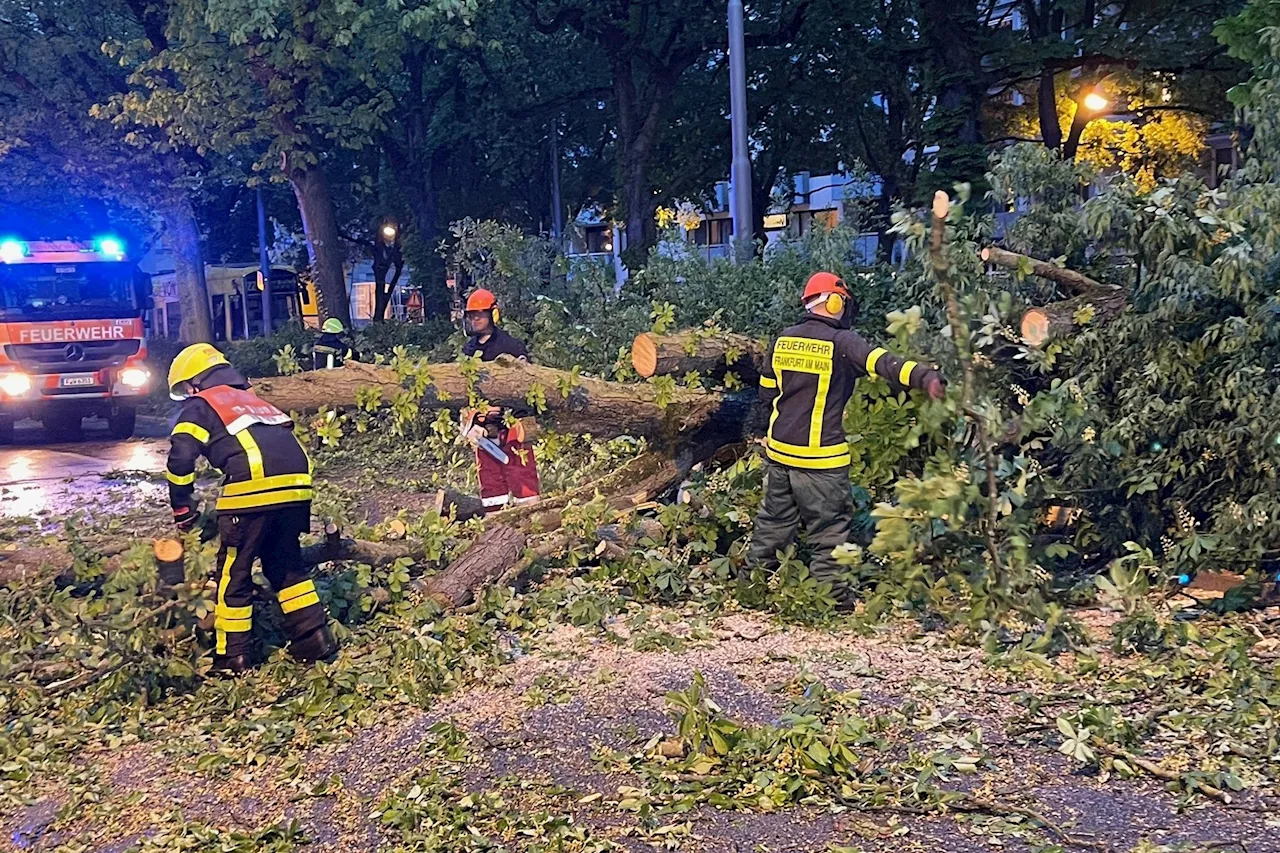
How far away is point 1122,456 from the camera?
6.08 metres

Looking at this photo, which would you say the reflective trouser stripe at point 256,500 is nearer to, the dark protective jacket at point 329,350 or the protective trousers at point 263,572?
the protective trousers at point 263,572

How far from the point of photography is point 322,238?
57.8 feet

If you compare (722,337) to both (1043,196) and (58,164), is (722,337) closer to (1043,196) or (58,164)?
(1043,196)

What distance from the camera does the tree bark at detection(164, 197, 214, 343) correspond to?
73.8 feet

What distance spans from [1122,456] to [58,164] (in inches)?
787

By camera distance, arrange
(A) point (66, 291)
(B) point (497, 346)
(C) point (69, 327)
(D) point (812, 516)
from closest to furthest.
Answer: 1. (D) point (812, 516)
2. (B) point (497, 346)
3. (C) point (69, 327)
4. (A) point (66, 291)

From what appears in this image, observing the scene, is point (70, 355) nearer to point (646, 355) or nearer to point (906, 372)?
point (646, 355)

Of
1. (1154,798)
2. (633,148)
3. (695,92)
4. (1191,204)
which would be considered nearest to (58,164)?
(633,148)

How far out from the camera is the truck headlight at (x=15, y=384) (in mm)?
14391

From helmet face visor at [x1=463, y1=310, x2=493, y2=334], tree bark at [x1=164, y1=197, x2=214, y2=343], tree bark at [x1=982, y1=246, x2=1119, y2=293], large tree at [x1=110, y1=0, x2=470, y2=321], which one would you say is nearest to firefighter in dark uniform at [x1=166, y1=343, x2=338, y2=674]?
helmet face visor at [x1=463, y1=310, x2=493, y2=334]

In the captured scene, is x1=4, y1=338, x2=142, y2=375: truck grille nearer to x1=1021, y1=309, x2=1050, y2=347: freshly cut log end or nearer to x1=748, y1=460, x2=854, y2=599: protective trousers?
x1=748, y1=460, x2=854, y2=599: protective trousers

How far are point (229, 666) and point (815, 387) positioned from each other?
10.4ft

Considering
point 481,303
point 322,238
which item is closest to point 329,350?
point 481,303

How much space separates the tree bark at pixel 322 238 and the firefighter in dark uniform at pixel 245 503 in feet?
39.6
